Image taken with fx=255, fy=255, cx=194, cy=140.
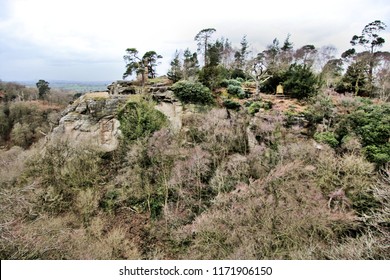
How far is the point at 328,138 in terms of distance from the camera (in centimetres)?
1723

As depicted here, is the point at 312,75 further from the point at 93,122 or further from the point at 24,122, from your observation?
the point at 24,122

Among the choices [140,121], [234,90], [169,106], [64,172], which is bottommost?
[64,172]

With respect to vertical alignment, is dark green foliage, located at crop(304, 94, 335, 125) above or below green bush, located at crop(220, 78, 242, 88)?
below

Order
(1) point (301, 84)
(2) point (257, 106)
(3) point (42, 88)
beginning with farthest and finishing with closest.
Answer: (3) point (42, 88) < (1) point (301, 84) < (2) point (257, 106)

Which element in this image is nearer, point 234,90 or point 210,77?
point 234,90

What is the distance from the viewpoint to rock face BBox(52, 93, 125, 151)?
914 inches

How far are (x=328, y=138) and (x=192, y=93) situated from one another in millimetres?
11677

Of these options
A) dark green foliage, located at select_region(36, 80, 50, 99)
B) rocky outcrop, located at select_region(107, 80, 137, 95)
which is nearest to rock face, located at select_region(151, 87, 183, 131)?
rocky outcrop, located at select_region(107, 80, 137, 95)

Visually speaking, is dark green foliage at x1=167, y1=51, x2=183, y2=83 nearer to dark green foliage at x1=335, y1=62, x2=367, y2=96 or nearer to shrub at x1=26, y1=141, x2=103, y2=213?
shrub at x1=26, y1=141, x2=103, y2=213

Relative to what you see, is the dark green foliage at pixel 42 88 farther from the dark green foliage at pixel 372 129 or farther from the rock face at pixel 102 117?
the dark green foliage at pixel 372 129

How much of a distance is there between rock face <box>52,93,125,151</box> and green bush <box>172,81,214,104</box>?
5.39 m

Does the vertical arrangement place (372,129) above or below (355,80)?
below

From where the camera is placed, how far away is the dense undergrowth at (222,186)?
11742 mm

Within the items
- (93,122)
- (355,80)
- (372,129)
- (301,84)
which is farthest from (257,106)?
(93,122)
